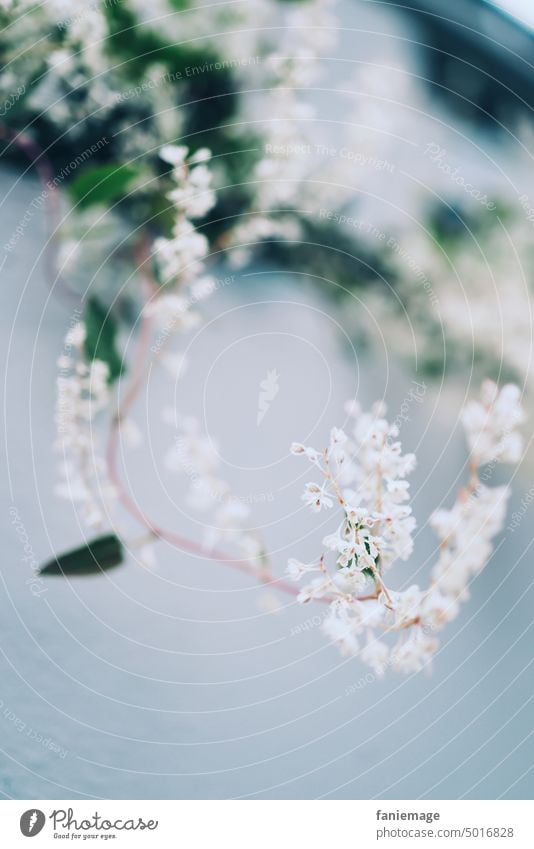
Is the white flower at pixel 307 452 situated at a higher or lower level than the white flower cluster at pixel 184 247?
lower

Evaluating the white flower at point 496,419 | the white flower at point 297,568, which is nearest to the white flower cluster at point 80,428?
the white flower at point 297,568

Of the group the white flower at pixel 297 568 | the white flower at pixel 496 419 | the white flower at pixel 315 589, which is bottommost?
the white flower at pixel 315 589

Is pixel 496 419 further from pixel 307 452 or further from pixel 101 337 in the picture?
pixel 101 337

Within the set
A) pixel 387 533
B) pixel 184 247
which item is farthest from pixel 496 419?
pixel 184 247

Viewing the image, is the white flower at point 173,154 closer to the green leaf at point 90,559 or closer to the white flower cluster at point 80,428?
the white flower cluster at point 80,428

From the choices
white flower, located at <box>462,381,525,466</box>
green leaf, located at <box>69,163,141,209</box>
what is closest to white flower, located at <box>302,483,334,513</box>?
white flower, located at <box>462,381,525,466</box>
